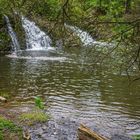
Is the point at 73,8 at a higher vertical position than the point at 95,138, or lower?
higher

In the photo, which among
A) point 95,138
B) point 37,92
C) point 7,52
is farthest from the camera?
point 7,52

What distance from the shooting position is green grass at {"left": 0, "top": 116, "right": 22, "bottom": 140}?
10.1 metres

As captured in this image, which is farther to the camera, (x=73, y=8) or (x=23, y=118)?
(x=23, y=118)

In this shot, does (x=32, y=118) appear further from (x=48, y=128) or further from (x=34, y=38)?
Answer: (x=34, y=38)

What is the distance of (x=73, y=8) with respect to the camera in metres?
7.81

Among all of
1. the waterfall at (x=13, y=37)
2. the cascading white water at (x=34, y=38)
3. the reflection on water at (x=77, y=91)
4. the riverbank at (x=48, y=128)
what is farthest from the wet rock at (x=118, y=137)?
the cascading white water at (x=34, y=38)

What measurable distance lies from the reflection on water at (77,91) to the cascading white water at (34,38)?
6886 mm

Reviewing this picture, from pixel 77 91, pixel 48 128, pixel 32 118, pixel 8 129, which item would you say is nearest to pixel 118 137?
pixel 48 128

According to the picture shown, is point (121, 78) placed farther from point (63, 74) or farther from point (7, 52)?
point (7, 52)

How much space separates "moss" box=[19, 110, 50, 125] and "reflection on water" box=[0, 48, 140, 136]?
0.78 metres

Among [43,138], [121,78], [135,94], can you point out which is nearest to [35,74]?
[121,78]

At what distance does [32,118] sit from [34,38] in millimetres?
20651

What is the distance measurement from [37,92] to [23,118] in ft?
14.6

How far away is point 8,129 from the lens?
1051cm
